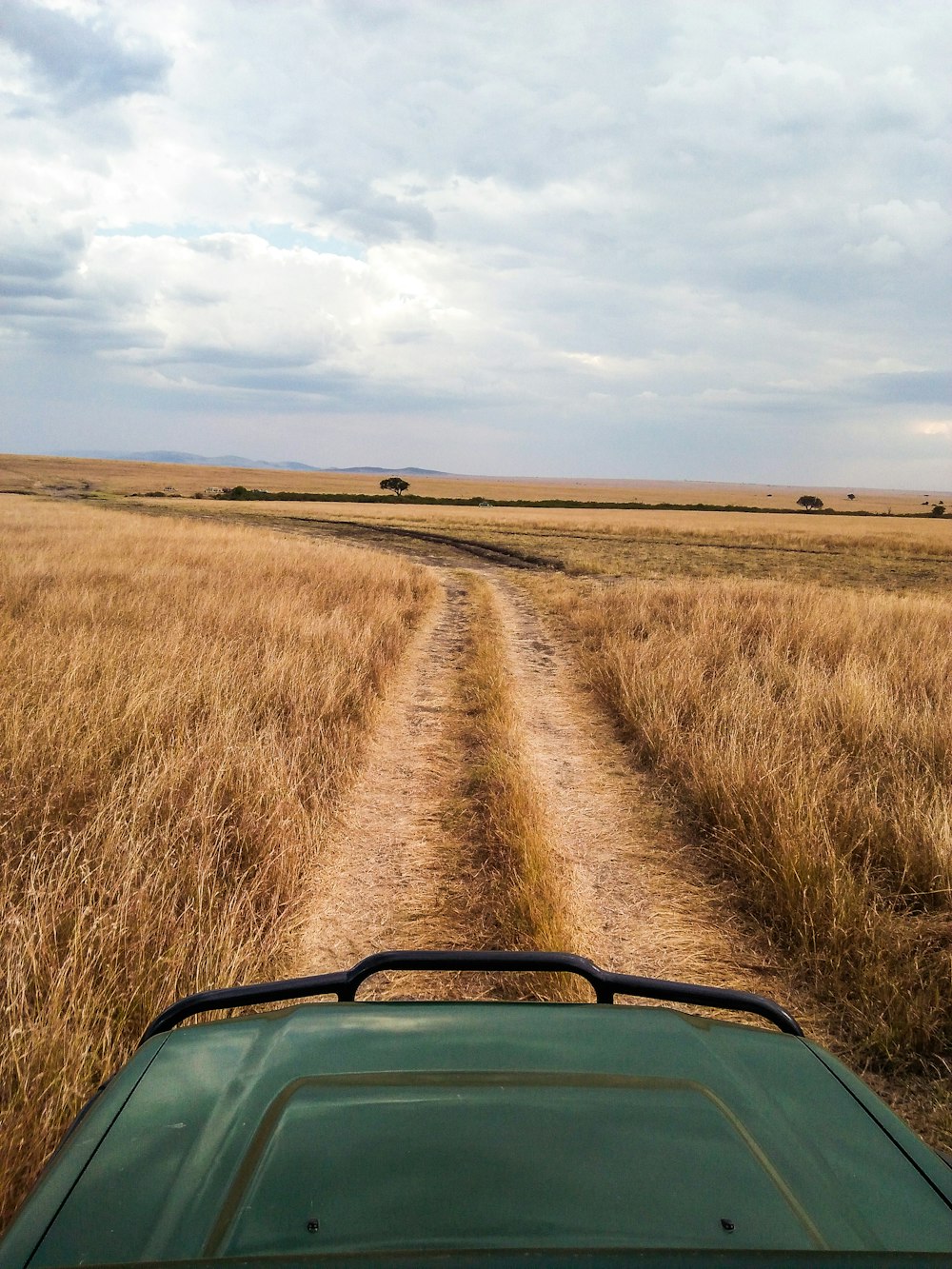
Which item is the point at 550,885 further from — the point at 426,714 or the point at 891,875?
the point at 426,714

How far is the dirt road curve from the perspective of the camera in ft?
12.7

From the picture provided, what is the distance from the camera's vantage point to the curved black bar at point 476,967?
1.67 metres

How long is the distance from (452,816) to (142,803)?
2155 millimetres

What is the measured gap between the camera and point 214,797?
452 cm

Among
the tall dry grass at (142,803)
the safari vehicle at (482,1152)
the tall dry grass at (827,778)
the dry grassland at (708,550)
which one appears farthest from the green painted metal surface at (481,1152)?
the dry grassland at (708,550)

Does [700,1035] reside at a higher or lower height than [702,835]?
higher

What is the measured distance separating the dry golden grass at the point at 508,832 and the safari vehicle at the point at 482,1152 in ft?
6.72

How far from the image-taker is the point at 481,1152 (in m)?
1.17

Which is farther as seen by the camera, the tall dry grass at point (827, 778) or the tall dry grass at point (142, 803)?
the tall dry grass at point (827, 778)

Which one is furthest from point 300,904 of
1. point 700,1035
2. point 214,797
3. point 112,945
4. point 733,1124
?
point 733,1124

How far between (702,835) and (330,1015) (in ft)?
13.3

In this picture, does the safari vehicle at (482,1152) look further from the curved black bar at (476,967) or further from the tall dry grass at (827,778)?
the tall dry grass at (827,778)

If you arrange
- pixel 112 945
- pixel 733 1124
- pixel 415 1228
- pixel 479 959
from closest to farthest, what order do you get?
1. pixel 415 1228
2. pixel 733 1124
3. pixel 479 959
4. pixel 112 945

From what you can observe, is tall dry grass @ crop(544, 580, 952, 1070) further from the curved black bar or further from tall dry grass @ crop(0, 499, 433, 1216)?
tall dry grass @ crop(0, 499, 433, 1216)
